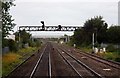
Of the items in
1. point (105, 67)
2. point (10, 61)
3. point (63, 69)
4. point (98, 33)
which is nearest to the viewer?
point (63, 69)

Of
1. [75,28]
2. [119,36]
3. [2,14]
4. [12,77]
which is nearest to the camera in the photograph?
[12,77]

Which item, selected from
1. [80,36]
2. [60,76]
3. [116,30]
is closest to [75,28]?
[80,36]

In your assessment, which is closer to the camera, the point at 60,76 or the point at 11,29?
the point at 60,76

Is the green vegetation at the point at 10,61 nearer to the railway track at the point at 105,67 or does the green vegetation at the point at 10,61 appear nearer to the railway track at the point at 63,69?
the railway track at the point at 63,69

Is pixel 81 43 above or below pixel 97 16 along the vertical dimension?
below

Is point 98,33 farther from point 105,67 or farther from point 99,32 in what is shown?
point 105,67

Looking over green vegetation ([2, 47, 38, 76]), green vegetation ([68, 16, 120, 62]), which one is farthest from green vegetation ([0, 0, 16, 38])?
green vegetation ([68, 16, 120, 62])

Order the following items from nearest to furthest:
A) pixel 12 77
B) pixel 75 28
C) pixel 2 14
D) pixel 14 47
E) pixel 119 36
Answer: pixel 12 77 → pixel 2 14 → pixel 14 47 → pixel 119 36 → pixel 75 28

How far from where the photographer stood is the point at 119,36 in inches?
3206

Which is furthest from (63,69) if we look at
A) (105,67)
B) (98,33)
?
(98,33)

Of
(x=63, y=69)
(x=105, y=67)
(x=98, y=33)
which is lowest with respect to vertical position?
(x=105, y=67)

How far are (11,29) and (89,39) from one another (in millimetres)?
56669

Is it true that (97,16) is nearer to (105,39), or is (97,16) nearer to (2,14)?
(105,39)

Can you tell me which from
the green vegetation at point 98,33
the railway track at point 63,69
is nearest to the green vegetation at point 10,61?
the railway track at point 63,69
